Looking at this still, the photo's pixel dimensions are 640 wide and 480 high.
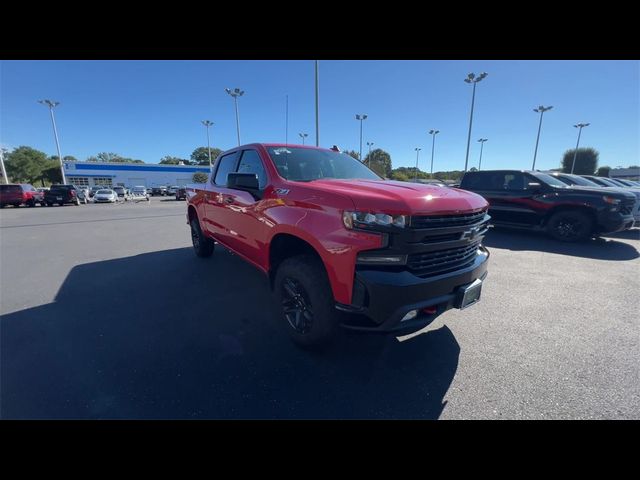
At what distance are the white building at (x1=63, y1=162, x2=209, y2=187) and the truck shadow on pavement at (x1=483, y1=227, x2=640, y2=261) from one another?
6029 cm

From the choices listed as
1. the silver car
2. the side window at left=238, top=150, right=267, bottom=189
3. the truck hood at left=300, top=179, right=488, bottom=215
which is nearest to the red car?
the silver car

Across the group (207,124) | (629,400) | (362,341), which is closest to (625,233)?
(629,400)

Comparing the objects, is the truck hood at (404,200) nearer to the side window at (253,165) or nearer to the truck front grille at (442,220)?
the truck front grille at (442,220)

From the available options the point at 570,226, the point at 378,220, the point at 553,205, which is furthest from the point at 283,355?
the point at 570,226

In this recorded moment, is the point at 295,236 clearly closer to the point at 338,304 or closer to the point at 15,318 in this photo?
the point at 338,304

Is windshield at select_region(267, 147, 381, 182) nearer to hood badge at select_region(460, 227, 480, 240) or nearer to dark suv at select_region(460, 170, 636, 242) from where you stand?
hood badge at select_region(460, 227, 480, 240)

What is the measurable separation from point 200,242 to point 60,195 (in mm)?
23062

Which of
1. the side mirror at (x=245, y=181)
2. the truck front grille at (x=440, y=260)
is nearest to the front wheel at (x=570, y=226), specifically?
the truck front grille at (x=440, y=260)

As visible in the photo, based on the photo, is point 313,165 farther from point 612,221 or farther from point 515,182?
point 612,221

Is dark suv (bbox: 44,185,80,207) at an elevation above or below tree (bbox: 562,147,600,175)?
below

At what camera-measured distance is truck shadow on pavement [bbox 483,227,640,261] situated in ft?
19.7

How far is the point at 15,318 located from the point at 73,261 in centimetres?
289

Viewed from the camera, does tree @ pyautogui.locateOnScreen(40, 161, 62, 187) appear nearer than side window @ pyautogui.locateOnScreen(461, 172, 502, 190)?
No

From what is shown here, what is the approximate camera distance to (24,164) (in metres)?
56.4
